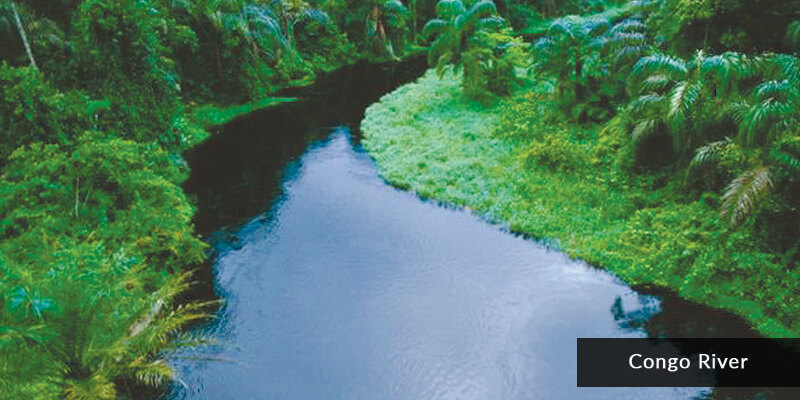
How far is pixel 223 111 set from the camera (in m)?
18.6

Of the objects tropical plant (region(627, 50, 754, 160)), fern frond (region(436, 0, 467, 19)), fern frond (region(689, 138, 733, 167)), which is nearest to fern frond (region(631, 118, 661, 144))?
tropical plant (region(627, 50, 754, 160))

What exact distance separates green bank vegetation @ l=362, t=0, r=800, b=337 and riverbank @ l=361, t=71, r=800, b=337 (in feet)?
0.10

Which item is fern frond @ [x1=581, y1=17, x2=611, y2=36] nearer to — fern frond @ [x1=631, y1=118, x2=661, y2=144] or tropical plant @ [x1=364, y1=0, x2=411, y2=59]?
fern frond @ [x1=631, y1=118, x2=661, y2=144]

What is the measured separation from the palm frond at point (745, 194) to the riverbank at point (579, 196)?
0.68 m

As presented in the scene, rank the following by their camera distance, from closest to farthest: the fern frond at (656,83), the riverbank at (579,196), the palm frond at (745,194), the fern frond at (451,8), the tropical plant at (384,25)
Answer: the palm frond at (745,194)
the riverbank at (579,196)
the fern frond at (656,83)
the fern frond at (451,8)
the tropical plant at (384,25)

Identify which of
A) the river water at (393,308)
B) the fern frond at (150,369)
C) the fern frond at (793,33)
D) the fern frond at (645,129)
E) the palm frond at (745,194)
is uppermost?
the fern frond at (793,33)

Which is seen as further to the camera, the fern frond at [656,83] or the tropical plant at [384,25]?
the tropical plant at [384,25]

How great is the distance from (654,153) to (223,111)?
13817 millimetres

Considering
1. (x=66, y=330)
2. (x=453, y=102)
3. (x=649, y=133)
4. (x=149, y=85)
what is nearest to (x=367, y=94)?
(x=453, y=102)

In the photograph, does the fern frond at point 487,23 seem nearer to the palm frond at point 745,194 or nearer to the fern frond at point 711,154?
the fern frond at point 711,154

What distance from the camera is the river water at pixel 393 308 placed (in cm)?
698

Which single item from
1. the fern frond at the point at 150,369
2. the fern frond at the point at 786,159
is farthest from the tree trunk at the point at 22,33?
the fern frond at the point at 786,159

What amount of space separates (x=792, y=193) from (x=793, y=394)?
302 centimetres

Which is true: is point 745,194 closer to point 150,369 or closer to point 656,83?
point 656,83
